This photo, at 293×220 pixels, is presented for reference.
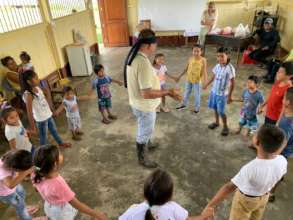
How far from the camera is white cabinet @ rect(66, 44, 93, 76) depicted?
533 centimetres

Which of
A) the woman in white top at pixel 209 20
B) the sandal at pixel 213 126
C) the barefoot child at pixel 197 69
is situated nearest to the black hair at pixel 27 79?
the barefoot child at pixel 197 69

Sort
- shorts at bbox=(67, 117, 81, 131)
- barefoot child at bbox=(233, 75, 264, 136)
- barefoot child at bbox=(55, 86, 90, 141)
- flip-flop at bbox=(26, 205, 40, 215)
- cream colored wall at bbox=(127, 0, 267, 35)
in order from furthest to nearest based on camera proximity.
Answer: cream colored wall at bbox=(127, 0, 267, 35)
shorts at bbox=(67, 117, 81, 131)
barefoot child at bbox=(55, 86, 90, 141)
barefoot child at bbox=(233, 75, 264, 136)
flip-flop at bbox=(26, 205, 40, 215)

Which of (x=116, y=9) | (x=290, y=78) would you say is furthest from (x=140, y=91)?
(x=116, y=9)

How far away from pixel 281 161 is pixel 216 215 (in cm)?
100

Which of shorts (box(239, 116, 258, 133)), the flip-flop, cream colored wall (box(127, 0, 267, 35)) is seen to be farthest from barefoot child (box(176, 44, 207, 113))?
cream colored wall (box(127, 0, 267, 35))

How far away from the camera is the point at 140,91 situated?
2.14 meters

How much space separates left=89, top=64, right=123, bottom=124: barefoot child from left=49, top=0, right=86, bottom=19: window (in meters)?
2.73

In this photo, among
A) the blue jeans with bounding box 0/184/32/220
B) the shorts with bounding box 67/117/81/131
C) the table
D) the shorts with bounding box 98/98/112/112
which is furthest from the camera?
the table

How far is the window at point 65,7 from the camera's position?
5094mm

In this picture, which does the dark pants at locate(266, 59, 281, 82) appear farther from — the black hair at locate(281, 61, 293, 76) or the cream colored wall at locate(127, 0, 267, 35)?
the cream colored wall at locate(127, 0, 267, 35)

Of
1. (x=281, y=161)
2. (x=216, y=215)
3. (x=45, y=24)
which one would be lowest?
(x=216, y=215)

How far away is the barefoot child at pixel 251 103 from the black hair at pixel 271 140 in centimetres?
159

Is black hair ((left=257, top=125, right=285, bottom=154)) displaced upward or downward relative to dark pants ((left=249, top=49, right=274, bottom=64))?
upward

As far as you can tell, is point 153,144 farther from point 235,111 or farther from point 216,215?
point 235,111
